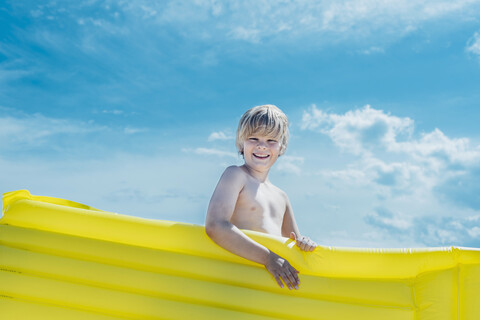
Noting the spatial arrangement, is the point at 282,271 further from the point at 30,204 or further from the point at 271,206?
the point at 30,204

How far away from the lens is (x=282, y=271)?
5.06 ft

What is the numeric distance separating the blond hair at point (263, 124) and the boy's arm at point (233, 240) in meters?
0.29

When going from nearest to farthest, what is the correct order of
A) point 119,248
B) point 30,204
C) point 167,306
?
point 167,306 < point 119,248 < point 30,204

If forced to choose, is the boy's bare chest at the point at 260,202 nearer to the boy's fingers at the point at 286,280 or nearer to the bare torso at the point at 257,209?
the bare torso at the point at 257,209

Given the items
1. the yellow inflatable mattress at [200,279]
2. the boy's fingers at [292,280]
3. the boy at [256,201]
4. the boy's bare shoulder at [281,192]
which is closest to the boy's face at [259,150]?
the boy at [256,201]

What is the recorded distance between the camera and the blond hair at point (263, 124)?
1.88 meters

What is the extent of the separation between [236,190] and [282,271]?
0.35m

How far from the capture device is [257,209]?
1810 mm

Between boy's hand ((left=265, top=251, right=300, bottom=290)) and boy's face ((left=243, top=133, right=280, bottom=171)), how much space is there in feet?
1.45

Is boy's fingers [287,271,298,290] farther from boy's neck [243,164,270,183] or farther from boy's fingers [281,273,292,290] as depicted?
boy's neck [243,164,270,183]

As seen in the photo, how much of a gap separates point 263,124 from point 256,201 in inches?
11.9

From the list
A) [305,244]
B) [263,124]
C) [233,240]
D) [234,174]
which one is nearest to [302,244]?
[305,244]

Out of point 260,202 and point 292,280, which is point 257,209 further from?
point 292,280

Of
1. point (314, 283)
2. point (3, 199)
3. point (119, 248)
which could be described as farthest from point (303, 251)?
point (3, 199)
